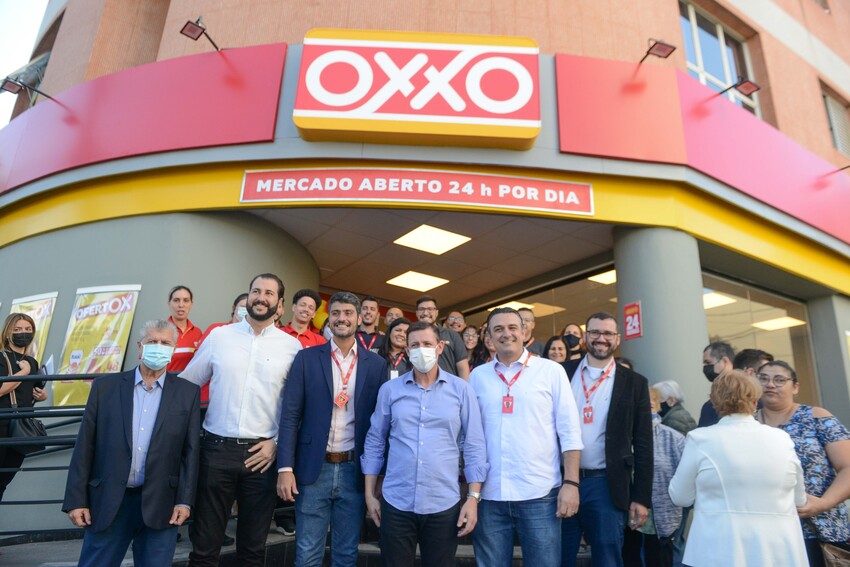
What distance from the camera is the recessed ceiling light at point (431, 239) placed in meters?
8.07

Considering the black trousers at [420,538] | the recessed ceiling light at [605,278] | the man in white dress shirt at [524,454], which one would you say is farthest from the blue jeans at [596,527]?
the recessed ceiling light at [605,278]

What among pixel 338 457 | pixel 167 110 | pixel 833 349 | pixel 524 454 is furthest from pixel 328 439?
pixel 833 349

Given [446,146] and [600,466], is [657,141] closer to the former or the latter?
[446,146]

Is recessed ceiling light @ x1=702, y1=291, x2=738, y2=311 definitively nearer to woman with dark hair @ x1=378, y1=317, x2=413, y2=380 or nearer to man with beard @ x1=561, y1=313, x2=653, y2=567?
woman with dark hair @ x1=378, y1=317, x2=413, y2=380

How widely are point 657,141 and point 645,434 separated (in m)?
4.71

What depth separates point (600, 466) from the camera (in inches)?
129

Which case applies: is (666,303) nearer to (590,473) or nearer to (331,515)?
(590,473)

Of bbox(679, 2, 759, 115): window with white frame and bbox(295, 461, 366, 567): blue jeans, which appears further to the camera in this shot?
bbox(679, 2, 759, 115): window with white frame

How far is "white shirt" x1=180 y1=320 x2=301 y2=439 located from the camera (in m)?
3.29

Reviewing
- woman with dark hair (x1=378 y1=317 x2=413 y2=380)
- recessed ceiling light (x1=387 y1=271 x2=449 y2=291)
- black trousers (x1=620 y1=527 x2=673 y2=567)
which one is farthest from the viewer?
recessed ceiling light (x1=387 y1=271 x2=449 y2=291)

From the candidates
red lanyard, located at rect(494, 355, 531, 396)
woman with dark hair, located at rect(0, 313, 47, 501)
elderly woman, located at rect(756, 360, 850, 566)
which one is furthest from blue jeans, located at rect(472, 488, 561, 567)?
woman with dark hair, located at rect(0, 313, 47, 501)

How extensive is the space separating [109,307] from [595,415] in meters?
5.98

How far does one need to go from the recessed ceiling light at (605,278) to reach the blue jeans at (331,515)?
21.9 ft

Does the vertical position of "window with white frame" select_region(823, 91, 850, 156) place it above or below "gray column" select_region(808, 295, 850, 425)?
above
